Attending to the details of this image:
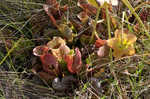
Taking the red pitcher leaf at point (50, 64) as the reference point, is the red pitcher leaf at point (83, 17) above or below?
above

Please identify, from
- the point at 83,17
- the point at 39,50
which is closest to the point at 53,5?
the point at 83,17

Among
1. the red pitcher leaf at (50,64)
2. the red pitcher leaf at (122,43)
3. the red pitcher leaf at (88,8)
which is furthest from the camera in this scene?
the red pitcher leaf at (88,8)

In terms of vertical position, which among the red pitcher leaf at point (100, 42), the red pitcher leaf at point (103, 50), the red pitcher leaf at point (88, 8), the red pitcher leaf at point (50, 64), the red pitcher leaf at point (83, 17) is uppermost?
the red pitcher leaf at point (88, 8)

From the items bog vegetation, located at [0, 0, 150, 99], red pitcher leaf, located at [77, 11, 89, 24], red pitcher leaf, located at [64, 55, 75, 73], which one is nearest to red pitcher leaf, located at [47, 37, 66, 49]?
bog vegetation, located at [0, 0, 150, 99]

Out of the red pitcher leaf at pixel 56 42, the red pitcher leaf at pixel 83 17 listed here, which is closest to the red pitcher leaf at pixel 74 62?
the red pitcher leaf at pixel 56 42

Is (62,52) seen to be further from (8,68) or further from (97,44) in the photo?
(8,68)

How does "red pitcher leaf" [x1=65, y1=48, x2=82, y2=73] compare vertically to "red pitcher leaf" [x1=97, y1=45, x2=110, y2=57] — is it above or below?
below

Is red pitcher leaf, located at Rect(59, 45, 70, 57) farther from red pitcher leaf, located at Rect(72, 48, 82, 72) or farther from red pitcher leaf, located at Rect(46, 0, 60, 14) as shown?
red pitcher leaf, located at Rect(46, 0, 60, 14)

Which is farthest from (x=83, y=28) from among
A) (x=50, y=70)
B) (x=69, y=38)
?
(x=50, y=70)

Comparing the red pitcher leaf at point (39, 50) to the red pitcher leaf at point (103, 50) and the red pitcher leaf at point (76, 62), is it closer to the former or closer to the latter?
the red pitcher leaf at point (76, 62)
